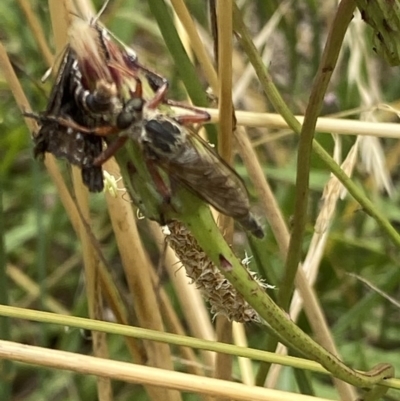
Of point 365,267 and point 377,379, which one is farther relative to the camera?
point 365,267

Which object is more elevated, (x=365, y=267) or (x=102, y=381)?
(x=365, y=267)

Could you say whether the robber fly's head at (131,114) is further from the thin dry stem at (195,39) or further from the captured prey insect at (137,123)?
the thin dry stem at (195,39)

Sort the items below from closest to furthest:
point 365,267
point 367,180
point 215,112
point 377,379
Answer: point 377,379 → point 215,112 → point 365,267 → point 367,180

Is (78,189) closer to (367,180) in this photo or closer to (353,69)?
(353,69)

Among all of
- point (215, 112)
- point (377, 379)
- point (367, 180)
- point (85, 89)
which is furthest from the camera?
point (367, 180)

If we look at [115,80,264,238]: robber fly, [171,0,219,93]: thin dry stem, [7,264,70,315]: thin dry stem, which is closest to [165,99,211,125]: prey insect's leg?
[115,80,264,238]: robber fly

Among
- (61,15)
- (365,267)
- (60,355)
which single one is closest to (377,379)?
(60,355)
